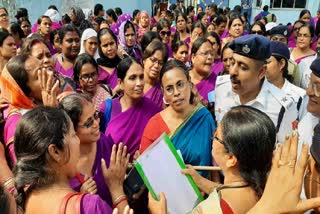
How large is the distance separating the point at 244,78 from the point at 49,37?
3.95m

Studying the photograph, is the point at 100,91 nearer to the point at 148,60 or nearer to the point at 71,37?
the point at 148,60

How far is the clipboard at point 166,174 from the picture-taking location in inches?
60.6

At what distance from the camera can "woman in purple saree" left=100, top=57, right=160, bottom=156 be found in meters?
2.46

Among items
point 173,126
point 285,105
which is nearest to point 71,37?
point 173,126

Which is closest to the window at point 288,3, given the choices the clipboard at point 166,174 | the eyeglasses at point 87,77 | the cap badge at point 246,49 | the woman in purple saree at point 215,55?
the woman in purple saree at point 215,55

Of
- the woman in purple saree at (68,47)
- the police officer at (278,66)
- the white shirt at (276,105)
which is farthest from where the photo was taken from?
the woman in purple saree at (68,47)

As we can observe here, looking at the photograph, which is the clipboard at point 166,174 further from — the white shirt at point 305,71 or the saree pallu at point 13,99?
the white shirt at point 305,71

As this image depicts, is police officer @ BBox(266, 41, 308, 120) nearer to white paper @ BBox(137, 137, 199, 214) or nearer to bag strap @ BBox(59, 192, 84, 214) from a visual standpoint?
white paper @ BBox(137, 137, 199, 214)

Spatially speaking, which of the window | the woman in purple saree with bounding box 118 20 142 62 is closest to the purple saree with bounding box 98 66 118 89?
the woman in purple saree with bounding box 118 20 142 62

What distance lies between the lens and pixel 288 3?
1219 cm

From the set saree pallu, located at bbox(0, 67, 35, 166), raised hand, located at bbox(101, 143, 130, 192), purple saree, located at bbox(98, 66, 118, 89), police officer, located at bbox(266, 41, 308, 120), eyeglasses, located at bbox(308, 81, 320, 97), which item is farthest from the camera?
purple saree, located at bbox(98, 66, 118, 89)

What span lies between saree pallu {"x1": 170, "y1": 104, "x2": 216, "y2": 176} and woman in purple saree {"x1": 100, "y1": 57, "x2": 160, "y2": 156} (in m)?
0.46

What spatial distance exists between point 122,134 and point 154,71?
812 millimetres

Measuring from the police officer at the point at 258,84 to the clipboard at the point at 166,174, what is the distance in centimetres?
88
